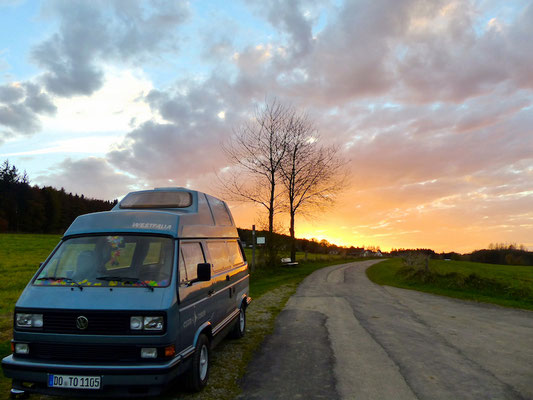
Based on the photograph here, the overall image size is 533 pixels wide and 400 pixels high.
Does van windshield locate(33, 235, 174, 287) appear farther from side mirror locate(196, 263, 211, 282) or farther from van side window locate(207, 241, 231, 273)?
van side window locate(207, 241, 231, 273)

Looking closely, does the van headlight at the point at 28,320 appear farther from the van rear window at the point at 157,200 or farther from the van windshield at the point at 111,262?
the van rear window at the point at 157,200

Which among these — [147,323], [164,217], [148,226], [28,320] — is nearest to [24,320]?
[28,320]

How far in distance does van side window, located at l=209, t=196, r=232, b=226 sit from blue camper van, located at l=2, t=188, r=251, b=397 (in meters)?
1.49

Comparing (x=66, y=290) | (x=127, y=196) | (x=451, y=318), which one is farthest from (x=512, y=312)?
(x=66, y=290)

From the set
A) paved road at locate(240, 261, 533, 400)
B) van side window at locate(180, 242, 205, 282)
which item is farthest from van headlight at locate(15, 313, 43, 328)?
paved road at locate(240, 261, 533, 400)

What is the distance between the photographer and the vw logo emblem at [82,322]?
438 cm

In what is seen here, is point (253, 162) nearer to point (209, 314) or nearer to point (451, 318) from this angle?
point (451, 318)

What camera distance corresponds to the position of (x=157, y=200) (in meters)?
6.69

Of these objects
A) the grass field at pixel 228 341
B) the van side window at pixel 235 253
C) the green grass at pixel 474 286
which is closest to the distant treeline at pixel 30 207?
the grass field at pixel 228 341

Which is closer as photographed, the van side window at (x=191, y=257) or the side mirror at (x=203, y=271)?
the side mirror at (x=203, y=271)

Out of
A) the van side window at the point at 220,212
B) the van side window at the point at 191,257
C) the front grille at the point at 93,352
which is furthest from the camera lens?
the van side window at the point at 220,212

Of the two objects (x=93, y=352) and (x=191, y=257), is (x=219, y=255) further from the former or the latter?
(x=93, y=352)

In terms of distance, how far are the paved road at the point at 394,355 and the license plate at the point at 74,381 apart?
1892mm

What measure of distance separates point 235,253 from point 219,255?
1550 mm
